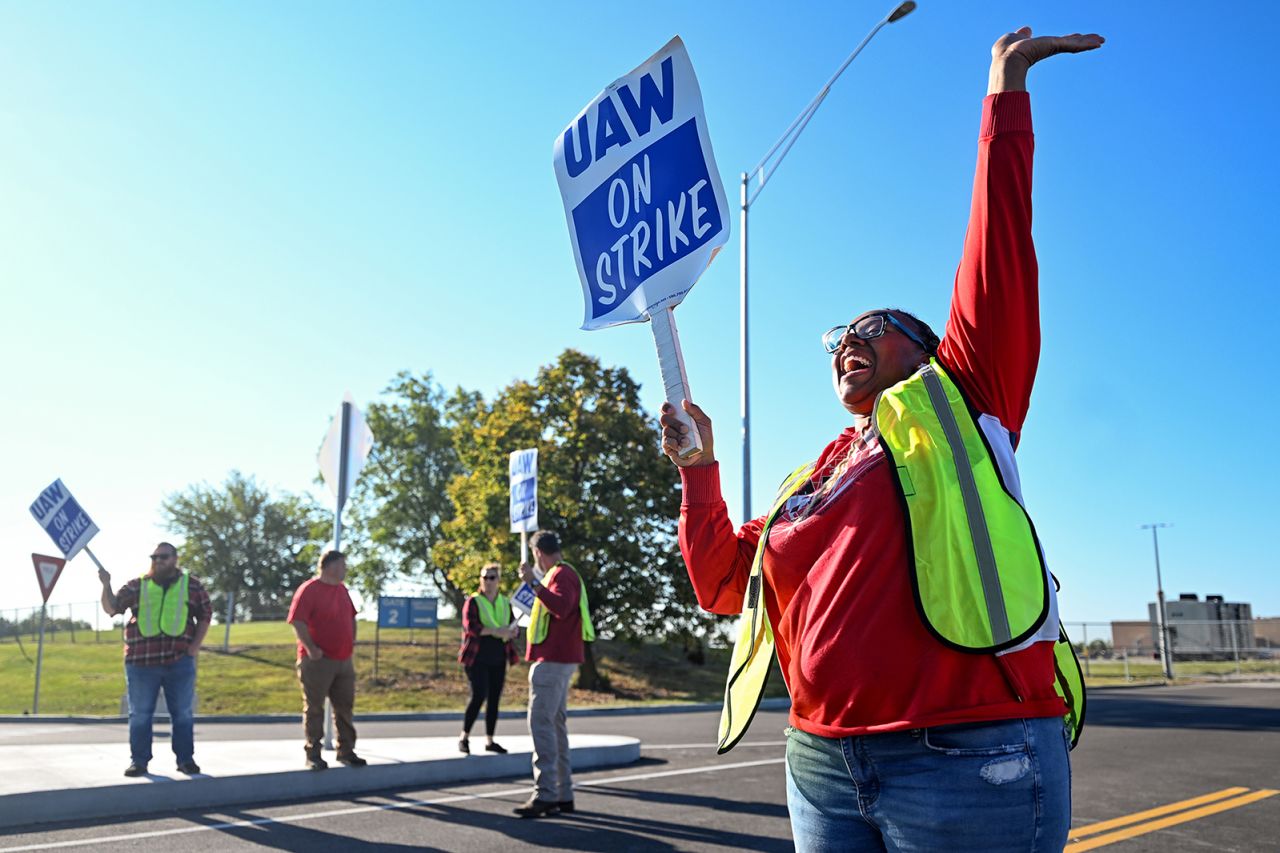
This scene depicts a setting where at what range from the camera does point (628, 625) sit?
2719 cm

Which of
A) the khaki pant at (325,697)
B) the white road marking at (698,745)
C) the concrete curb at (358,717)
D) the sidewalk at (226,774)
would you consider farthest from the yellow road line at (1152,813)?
the concrete curb at (358,717)

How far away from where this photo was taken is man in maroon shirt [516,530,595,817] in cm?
782

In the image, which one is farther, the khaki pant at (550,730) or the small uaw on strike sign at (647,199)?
the khaki pant at (550,730)

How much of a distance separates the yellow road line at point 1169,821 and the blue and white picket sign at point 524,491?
563 cm

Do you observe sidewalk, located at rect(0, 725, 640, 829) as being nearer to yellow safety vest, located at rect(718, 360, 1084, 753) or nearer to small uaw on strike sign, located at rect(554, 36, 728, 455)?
small uaw on strike sign, located at rect(554, 36, 728, 455)

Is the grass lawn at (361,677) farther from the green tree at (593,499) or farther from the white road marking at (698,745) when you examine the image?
the white road marking at (698,745)

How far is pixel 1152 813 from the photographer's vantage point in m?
7.85

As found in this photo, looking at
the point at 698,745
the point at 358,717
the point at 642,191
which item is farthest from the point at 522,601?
the point at 358,717

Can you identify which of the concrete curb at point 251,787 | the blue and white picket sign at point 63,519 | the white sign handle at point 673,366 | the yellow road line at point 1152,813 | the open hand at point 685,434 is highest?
the blue and white picket sign at point 63,519

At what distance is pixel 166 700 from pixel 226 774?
99cm

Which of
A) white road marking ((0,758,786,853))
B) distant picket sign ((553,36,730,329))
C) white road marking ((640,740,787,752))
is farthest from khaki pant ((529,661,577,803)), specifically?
distant picket sign ((553,36,730,329))

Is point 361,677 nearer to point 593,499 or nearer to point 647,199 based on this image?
point 593,499

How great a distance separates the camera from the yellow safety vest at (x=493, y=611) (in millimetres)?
10984

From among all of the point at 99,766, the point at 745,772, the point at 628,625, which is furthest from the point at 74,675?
the point at 745,772
